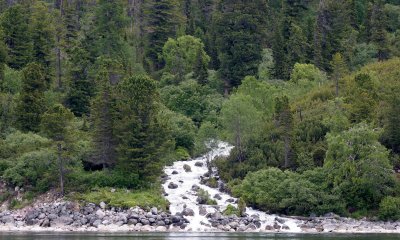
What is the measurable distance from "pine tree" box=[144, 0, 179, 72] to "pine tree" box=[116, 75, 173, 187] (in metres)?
45.8

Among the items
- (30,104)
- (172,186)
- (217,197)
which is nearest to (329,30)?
(172,186)

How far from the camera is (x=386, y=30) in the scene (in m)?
134

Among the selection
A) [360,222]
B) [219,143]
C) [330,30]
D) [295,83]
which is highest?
[330,30]

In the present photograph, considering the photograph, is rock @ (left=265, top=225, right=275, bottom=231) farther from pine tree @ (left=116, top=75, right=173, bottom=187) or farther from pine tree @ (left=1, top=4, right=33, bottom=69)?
pine tree @ (left=1, top=4, right=33, bottom=69)

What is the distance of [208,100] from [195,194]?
103ft

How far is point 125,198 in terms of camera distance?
8419 cm

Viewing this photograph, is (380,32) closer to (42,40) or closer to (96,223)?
(42,40)

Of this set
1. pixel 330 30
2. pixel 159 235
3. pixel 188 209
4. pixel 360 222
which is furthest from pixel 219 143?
pixel 330 30

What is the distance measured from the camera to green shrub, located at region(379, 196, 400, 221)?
264 feet

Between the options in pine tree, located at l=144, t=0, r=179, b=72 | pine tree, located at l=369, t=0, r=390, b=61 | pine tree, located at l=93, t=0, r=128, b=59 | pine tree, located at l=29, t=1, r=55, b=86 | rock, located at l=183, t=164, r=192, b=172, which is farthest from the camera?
pine tree, located at l=144, t=0, r=179, b=72

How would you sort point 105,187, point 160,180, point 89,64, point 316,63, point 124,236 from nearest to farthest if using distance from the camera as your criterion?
1. point 124,236
2. point 105,187
3. point 160,180
4. point 89,64
5. point 316,63

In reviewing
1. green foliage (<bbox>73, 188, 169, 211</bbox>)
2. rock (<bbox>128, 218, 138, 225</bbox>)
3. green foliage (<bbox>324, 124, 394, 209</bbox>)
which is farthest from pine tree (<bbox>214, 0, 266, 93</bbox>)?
rock (<bbox>128, 218, 138, 225</bbox>)

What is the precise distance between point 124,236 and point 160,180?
77.9ft

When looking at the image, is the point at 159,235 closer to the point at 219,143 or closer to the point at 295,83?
the point at 219,143
